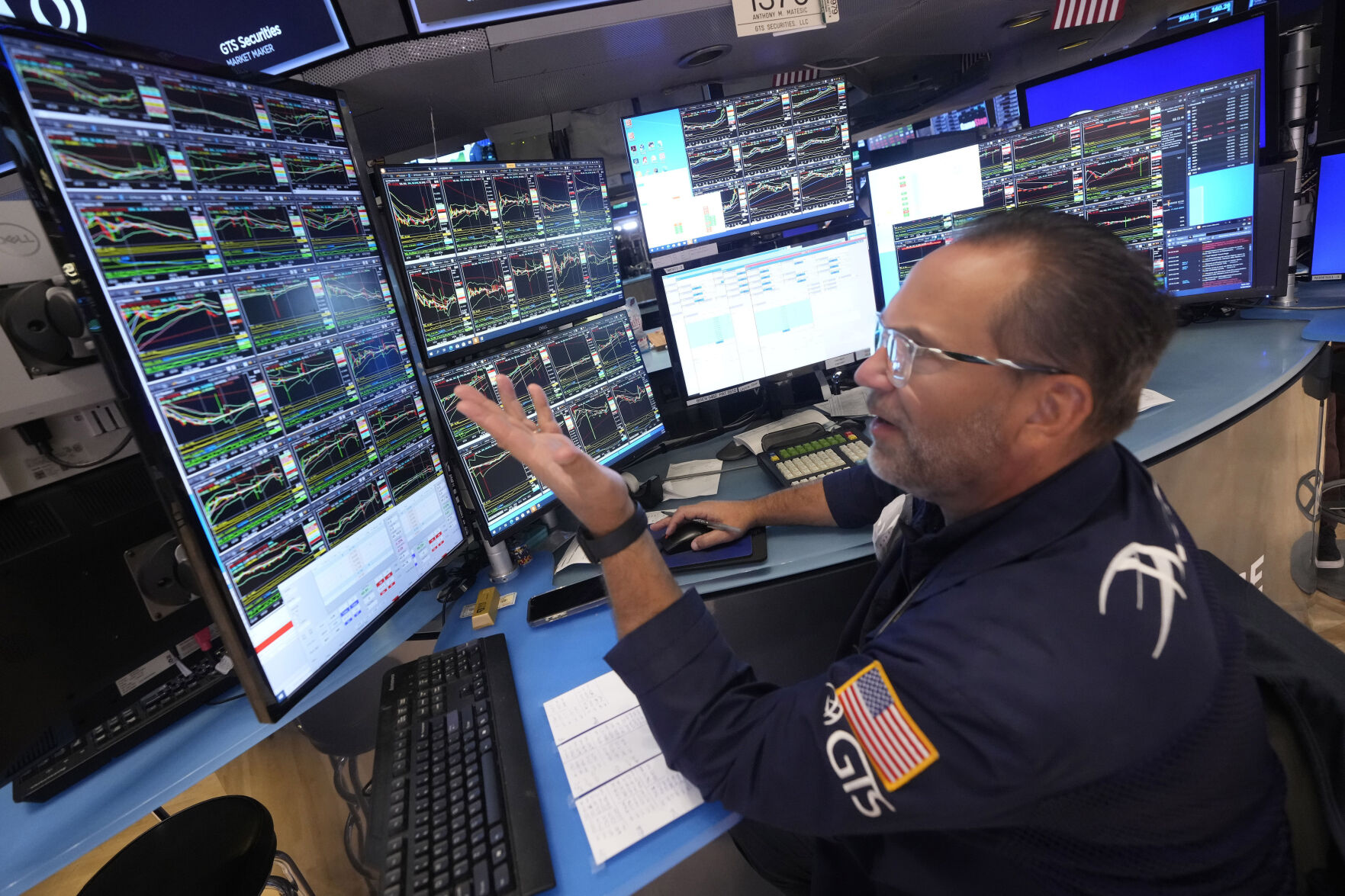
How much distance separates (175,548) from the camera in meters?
1.05

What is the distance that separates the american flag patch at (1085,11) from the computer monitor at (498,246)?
1.93m

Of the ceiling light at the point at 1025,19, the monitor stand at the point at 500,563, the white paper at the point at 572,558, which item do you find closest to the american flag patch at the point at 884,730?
the white paper at the point at 572,558

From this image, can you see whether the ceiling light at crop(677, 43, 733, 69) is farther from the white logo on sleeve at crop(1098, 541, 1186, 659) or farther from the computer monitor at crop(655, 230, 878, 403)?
the white logo on sleeve at crop(1098, 541, 1186, 659)

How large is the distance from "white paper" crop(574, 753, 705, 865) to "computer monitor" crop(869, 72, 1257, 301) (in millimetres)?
1602

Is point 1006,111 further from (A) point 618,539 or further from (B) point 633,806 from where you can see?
(B) point 633,806

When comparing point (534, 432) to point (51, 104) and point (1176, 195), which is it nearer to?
point (51, 104)

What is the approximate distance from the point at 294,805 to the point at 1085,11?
3.51 m

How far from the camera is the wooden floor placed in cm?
130

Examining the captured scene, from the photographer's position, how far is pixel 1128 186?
181cm

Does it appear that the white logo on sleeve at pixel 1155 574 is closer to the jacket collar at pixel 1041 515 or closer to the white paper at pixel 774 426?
the jacket collar at pixel 1041 515

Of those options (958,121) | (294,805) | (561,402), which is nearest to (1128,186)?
(561,402)

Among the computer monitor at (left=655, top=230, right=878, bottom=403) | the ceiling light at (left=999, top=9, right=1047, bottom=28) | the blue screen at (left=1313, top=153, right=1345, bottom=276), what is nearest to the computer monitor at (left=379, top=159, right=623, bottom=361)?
the computer monitor at (left=655, top=230, right=878, bottom=403)

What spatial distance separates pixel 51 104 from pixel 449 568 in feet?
3.31

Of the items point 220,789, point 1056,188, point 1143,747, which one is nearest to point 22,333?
point 220,789
